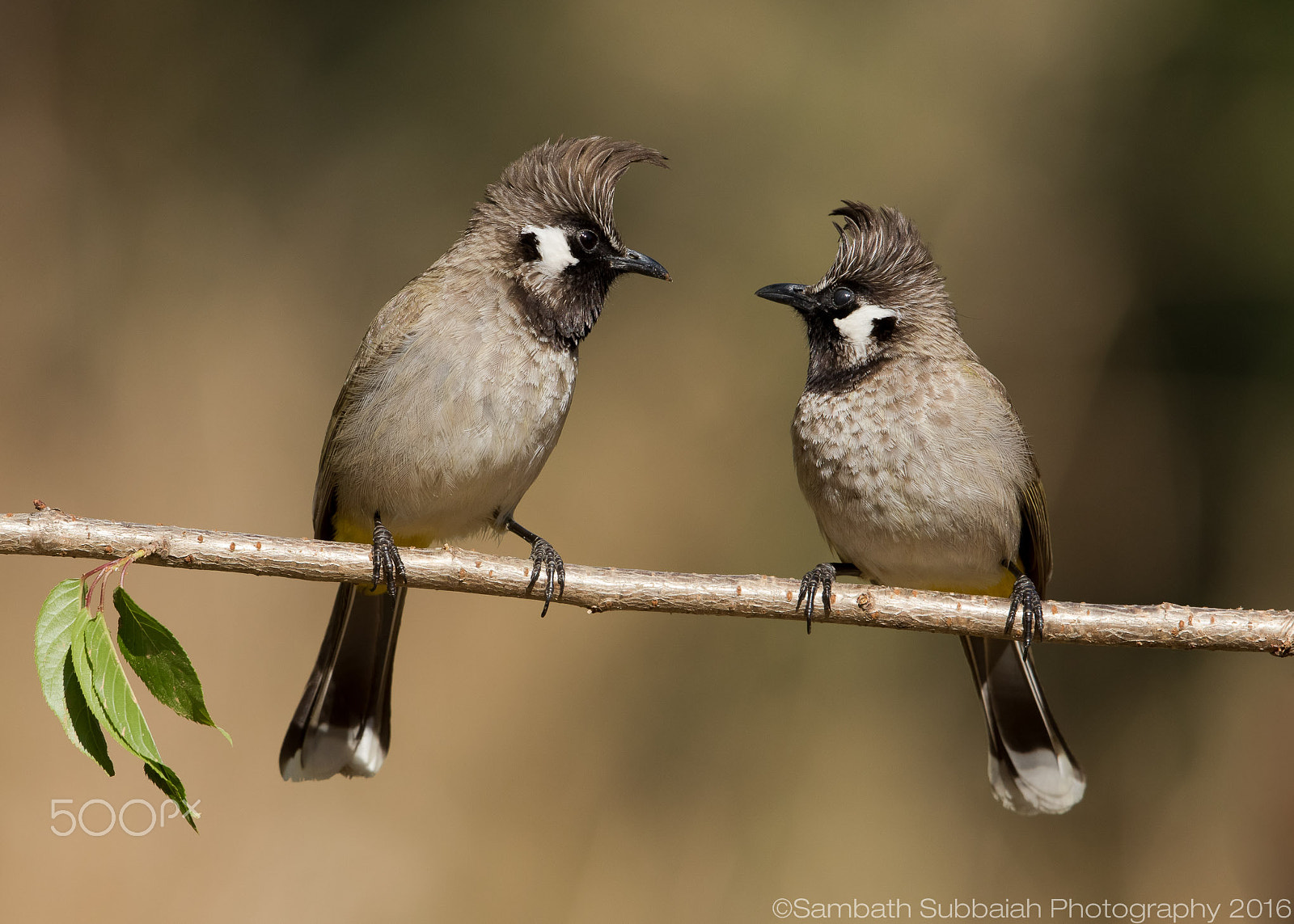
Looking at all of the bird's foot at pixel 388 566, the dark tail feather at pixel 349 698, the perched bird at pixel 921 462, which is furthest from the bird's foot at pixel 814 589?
the dark tail feather at pixel 349 698

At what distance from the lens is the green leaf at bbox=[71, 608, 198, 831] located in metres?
1.57

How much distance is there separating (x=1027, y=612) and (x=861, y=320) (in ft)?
3.61

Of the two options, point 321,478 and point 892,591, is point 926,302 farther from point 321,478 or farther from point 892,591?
point 321,478

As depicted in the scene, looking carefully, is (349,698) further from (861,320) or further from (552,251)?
(861,320)

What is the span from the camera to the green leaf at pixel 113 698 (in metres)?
1.57

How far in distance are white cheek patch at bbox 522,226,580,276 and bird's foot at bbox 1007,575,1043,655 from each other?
1.62 meters

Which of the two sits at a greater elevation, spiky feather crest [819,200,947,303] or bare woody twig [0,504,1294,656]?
spiky feather crest [819,200,947,303]

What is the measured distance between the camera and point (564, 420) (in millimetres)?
3211

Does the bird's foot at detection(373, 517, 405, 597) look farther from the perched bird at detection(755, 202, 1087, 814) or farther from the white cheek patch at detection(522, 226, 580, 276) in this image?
the perched bird at detection(755, 202, 1087, 814)

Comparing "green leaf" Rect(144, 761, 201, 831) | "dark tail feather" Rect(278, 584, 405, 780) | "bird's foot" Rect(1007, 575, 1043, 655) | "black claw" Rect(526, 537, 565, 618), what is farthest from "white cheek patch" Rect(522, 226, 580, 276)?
"green leaf" Rect(144, 761, 201, 831)

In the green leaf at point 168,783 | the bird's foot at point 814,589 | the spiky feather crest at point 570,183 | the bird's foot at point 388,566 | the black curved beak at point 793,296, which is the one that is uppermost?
the spiky feather crest at point 570,183

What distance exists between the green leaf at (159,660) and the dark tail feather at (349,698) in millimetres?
1603

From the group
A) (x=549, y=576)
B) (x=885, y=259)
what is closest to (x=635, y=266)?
(x=885, y=259)

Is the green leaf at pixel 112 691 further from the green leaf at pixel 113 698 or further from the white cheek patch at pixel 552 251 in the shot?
the white cheek patch at pixel 552 251
